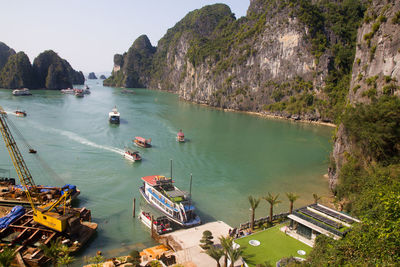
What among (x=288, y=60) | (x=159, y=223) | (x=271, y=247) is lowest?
(x=159, y=223)

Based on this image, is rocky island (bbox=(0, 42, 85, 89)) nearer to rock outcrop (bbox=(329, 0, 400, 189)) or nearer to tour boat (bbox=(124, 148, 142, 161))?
tour boat (bbox=(124, 148, 142, 161))

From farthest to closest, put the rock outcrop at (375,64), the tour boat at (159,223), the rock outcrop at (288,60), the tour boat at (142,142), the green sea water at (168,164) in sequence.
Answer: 1. the rock outcrop at (288,60)
2. the tour boat at (142,142)
3. the rock outcrop at (375,64)
4. the green sea water at (168,164)
5. the tour boat at (159,223)

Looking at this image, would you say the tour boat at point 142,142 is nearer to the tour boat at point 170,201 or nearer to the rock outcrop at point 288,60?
the tour boat at point 170,201

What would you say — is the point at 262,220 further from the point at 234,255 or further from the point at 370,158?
the point at 370,158

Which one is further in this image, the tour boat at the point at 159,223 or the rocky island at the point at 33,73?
the rocky island at the point at 33,73

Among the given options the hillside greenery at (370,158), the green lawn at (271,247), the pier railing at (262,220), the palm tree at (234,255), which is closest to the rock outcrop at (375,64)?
the hillside greenery at (370,158)

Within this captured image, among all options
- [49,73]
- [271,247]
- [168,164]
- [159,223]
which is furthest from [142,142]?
[49,73]

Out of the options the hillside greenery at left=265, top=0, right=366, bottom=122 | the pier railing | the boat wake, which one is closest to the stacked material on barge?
the pier railing
